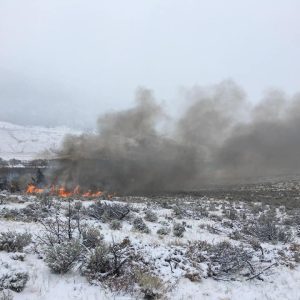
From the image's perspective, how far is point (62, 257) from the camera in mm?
7918

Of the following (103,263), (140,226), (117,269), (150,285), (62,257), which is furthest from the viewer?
(140,226)

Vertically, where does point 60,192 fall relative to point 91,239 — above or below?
above

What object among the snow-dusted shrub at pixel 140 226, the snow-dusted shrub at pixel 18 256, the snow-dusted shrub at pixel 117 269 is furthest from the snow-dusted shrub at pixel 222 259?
the snow-dusted shrub at pixel 18 256

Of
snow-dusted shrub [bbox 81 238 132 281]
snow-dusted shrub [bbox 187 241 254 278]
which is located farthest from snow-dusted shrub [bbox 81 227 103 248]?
snow-dusted shrub [bbox 187 241 254 278]

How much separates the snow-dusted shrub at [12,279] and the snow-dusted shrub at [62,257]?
0.83 meters

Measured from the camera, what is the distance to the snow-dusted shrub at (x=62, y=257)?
7.79m

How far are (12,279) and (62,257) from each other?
131 cm

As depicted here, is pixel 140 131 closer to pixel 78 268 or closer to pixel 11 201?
pixel 11 201

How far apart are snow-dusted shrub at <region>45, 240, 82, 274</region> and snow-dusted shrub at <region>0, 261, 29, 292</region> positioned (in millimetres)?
833

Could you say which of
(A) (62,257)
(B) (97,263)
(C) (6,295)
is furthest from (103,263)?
(C) (6,295)

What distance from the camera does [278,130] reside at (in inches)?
1976

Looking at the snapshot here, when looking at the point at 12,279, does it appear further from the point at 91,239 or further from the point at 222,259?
the point at 222,259

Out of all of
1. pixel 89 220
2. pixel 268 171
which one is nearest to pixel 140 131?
pixel 268 171

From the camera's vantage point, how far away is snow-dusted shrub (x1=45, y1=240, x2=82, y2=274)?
7789 mm
